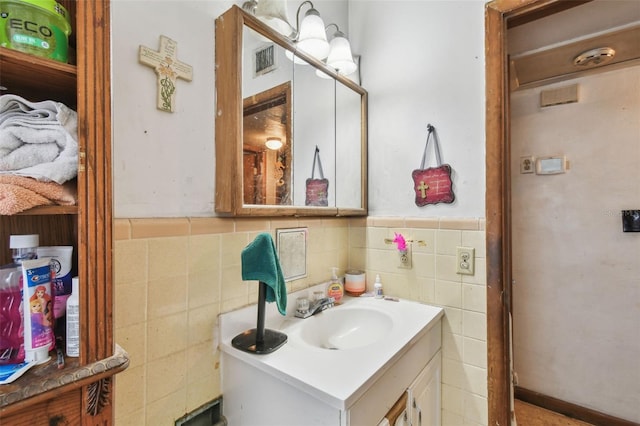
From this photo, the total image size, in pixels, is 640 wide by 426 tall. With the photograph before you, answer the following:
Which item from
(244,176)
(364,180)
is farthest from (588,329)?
(244,176)

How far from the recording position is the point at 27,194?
18.0 inches

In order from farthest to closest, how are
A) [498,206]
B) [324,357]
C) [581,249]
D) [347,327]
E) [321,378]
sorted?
[581,249] → [347,327] → [498,206] → [324,357] → [321,378]

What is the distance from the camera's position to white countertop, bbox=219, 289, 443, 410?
2.26 ft

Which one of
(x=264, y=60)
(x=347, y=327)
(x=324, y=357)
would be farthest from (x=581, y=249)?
(x=264, y=60)

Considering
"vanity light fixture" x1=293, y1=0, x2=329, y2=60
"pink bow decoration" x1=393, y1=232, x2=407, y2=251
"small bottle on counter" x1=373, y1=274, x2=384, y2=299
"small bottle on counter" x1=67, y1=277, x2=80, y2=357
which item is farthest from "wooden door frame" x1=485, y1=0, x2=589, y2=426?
"small bottle on counter" x1=67, y1=277, x2=80, y2=357

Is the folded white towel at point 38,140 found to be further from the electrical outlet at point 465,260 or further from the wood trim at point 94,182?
the electrical outlet at point 465,260

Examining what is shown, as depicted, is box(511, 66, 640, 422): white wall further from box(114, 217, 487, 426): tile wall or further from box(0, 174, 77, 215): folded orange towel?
box(0, 174, 77, 215): folded orange towel

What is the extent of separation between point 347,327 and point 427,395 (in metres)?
0.39

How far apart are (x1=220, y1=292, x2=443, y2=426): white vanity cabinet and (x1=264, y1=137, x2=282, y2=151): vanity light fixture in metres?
0.58

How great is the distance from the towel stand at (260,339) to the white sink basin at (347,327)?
198mm

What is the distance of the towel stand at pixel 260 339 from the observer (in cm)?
84

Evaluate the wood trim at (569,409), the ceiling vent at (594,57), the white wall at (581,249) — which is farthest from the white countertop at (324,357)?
the ceiling vent at (594,57)

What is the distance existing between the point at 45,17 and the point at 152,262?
0.54 meters

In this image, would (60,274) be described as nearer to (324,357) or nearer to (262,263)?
(262,263)
